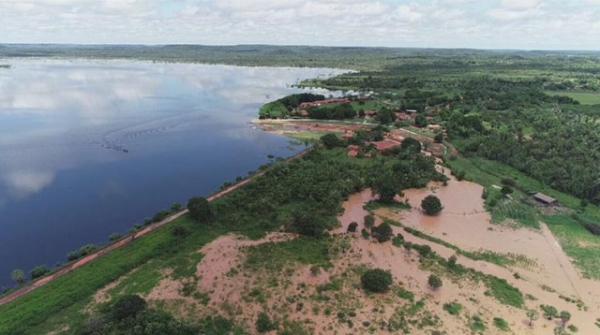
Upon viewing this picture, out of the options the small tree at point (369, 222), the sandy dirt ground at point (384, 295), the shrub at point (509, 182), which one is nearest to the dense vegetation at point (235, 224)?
the sandy dirt ground at point (384, 295)

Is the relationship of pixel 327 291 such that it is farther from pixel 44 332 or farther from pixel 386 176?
pixel 386 176

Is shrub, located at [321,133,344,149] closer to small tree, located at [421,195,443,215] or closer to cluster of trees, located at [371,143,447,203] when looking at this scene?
cluster of trees, located at [371,143,447,203]

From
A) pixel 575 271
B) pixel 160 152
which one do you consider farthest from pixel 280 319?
pixel 160 152

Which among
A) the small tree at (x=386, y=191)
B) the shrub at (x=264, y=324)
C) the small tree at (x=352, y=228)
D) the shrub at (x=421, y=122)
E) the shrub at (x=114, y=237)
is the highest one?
the shrub at (x=421, y=122)

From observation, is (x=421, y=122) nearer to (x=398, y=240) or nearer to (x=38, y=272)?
(x=398, y=240)

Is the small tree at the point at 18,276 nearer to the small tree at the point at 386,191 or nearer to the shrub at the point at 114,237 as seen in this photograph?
the shrub at the point at 114,237

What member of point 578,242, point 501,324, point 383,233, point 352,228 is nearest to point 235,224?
point 352,228

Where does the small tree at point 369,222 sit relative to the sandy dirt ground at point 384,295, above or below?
above

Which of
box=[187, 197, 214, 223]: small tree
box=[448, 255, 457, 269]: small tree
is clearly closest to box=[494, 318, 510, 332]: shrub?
box=[448, 255, 457, 269]: small tree
